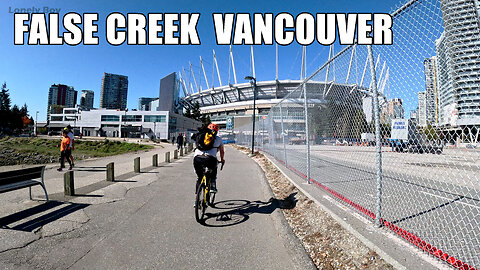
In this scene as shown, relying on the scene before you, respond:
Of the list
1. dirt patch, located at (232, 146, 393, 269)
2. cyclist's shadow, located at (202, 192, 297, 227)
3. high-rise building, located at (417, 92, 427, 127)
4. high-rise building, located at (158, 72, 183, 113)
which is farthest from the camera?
high-rise building, located at (158, 72, 183, 113)

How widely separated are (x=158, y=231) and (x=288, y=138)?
272 inches

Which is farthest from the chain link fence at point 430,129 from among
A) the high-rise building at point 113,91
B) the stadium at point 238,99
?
the high-rise building at point 113,91

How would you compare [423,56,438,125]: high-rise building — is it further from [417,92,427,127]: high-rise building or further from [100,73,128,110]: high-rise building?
[100,73,128,110]: high-rise building

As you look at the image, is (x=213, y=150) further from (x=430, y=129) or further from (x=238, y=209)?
(x=430, y=129)

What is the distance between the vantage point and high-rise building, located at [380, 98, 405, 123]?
2.73m

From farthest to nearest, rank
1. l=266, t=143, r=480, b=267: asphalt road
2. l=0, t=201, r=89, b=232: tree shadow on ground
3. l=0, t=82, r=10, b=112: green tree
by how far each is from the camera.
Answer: l=0, t=82, r=10, b=112: green tree, l=0, t=201, r=89, b=232: tree shadow on ground, l=266, t=143, r=480, b=267: asphalt road

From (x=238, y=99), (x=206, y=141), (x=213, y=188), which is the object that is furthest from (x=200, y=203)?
(x=238, y=99)

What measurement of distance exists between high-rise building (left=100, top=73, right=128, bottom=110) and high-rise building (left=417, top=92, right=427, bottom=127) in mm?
185321

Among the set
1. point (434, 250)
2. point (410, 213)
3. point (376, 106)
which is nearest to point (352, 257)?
point (434, 250)

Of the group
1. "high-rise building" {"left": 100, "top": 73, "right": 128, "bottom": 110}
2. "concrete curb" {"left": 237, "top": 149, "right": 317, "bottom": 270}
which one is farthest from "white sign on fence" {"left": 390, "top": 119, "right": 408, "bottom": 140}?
"high-rise building" {"left": 100, "top": 73, "right": 128, "bottom": 110}

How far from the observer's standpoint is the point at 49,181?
6.56m

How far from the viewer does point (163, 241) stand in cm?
302

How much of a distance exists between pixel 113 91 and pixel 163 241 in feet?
646

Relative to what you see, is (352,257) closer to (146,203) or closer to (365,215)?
(365,215)
